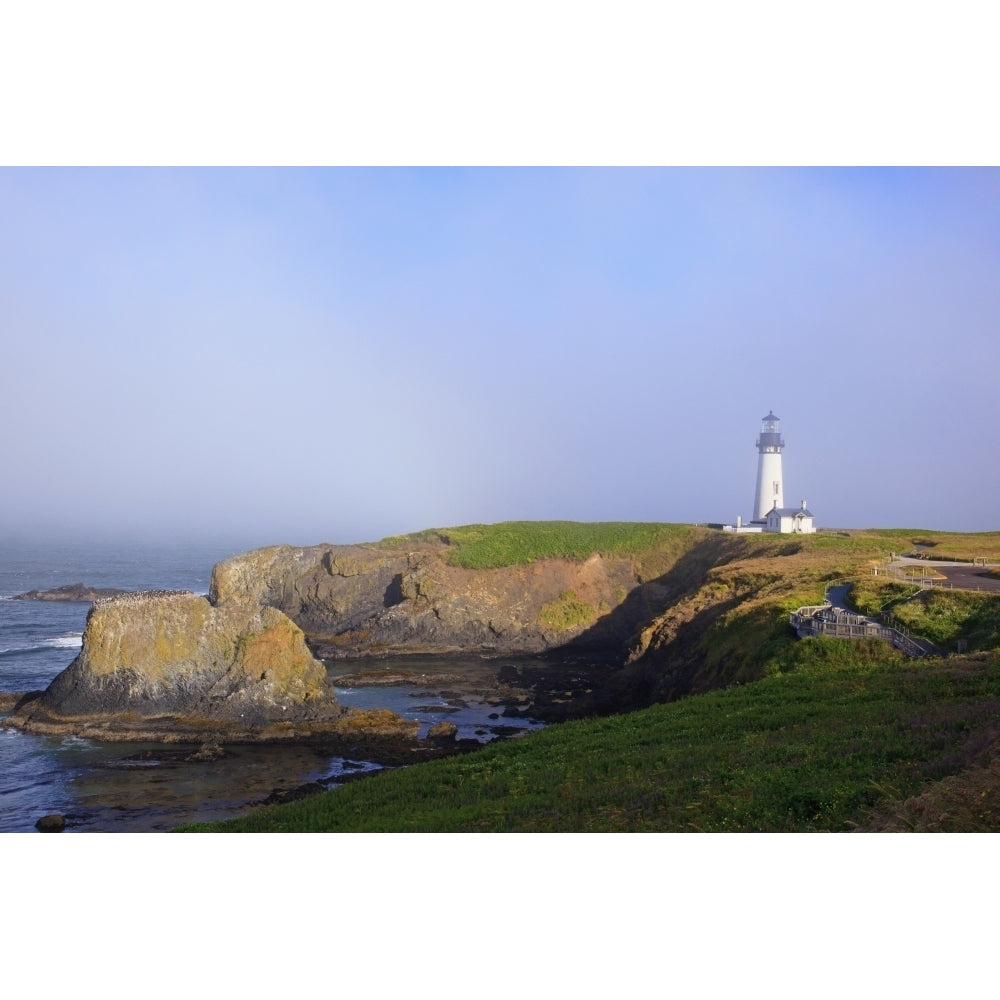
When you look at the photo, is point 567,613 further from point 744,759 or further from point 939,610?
point 744,759

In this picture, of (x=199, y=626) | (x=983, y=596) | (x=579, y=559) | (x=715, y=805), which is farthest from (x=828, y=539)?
(x=715, y=805)

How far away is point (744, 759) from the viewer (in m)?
14.9

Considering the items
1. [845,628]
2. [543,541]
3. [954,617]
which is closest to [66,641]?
[543,541]

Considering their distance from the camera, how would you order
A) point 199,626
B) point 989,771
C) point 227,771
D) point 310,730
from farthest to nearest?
1. point 199,626
2. point 310,730
3. point 227,771
4. point 989,771

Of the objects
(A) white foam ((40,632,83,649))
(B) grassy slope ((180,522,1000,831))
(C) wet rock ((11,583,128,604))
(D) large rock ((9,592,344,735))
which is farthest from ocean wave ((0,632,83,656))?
(B) grassy slope ((180,522,1000,831))

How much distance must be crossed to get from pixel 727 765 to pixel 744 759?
43cm

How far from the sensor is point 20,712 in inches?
1314

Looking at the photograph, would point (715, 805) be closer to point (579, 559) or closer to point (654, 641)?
point (654, 641)

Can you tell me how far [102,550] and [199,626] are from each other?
119 metres

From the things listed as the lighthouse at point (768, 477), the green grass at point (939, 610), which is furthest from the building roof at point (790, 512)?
the green grass at point (939, 610)

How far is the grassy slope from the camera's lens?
40.3 ft

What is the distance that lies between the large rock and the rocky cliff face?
54.0 ft

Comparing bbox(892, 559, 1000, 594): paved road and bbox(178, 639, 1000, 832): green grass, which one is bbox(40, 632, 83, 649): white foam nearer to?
bbox(178, 639, 1000, 832): green grass

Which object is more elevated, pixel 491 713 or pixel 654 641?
pixel 654 641
